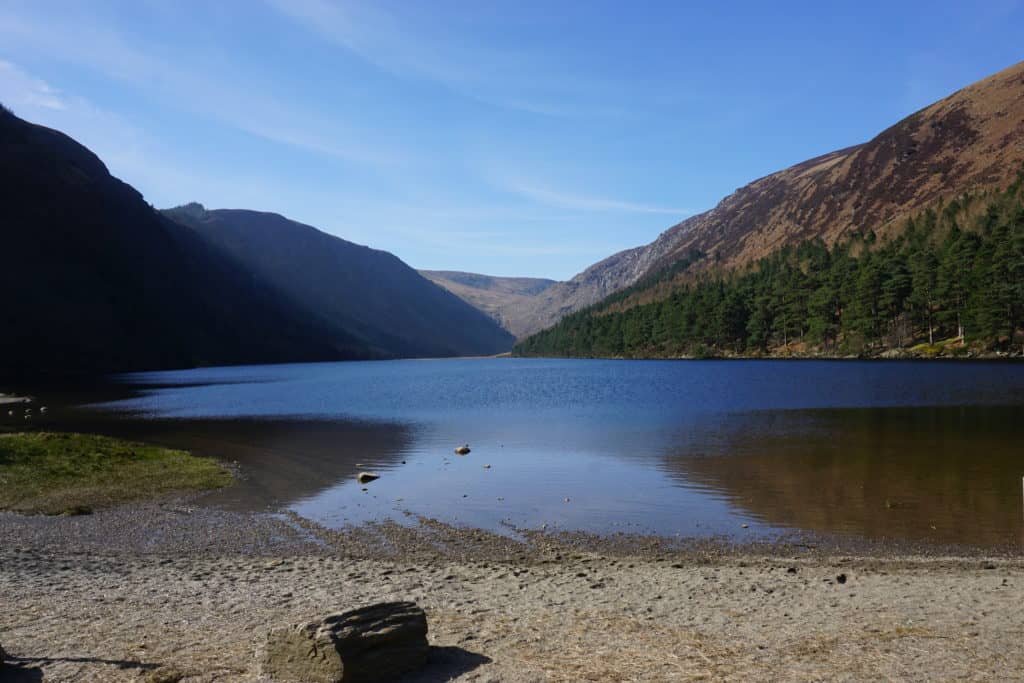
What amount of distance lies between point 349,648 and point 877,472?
25.8 m

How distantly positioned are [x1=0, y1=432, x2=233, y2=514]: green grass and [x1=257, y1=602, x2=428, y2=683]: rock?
17.9 meters

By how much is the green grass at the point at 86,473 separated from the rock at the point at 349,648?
17.9 meters

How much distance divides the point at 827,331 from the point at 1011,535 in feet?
490

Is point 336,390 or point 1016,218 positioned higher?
point 1016,218

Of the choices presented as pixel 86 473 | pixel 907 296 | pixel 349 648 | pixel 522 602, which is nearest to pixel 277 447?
pixel 86 473

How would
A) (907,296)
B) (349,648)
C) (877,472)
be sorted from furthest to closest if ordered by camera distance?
(907,296) < (877,472) < (349,648)

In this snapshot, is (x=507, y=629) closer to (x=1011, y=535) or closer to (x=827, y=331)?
(x=1011, y=535)

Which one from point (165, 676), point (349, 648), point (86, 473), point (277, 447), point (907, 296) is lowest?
point (277, 447)

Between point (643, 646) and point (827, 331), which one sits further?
point (827, 331)

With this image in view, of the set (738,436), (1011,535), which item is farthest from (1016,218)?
(1011,535)

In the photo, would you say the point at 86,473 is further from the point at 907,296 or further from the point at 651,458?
the point at 907,296

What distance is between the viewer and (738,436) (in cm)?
4084

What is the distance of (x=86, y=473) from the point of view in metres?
30.1

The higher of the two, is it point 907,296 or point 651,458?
point 907,296
